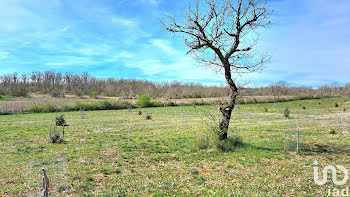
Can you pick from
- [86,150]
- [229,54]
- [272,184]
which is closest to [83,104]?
[86,150]

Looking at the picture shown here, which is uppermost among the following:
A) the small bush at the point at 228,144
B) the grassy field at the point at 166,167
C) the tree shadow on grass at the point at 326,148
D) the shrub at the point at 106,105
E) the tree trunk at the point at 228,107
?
the tree trunk at the point at 228,107

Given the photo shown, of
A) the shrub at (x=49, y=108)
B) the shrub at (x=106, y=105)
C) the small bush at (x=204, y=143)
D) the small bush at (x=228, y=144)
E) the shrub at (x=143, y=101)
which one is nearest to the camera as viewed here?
the small bush at (x=228, y=144)

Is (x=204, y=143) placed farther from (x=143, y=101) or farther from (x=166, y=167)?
(x=143, y=101)

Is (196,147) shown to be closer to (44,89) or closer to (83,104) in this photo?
(83,104)

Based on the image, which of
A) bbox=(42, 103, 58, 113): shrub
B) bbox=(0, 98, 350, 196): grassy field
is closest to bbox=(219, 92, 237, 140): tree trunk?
bbox=(0, 98, 350, 196): grassy field

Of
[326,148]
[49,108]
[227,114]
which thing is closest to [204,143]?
[227,114]

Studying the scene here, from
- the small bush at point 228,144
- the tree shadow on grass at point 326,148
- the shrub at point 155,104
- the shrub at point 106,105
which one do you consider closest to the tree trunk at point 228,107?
the small bush at point 228,144

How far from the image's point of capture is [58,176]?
9.24m

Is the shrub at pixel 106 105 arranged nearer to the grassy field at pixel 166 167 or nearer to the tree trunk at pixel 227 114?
the grassy field at pixel 166 167

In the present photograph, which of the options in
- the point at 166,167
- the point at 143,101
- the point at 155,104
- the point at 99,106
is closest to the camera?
the point at 166,167

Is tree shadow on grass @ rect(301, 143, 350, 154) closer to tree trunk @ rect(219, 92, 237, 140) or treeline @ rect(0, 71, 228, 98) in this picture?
tree trunk @ rect(219, 92, 237, 140)

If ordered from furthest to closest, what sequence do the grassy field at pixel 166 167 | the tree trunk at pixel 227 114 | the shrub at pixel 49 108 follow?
the shrub at pixel 49 108 → the tree trunk at pixel 227 114 → the grassy field at pixel 166 167

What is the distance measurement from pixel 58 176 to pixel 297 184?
30.3 feet

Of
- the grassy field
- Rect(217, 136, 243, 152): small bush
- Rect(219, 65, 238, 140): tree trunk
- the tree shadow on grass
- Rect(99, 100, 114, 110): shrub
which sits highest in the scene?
Rect(219, 65, 238, 140): tree trunk
